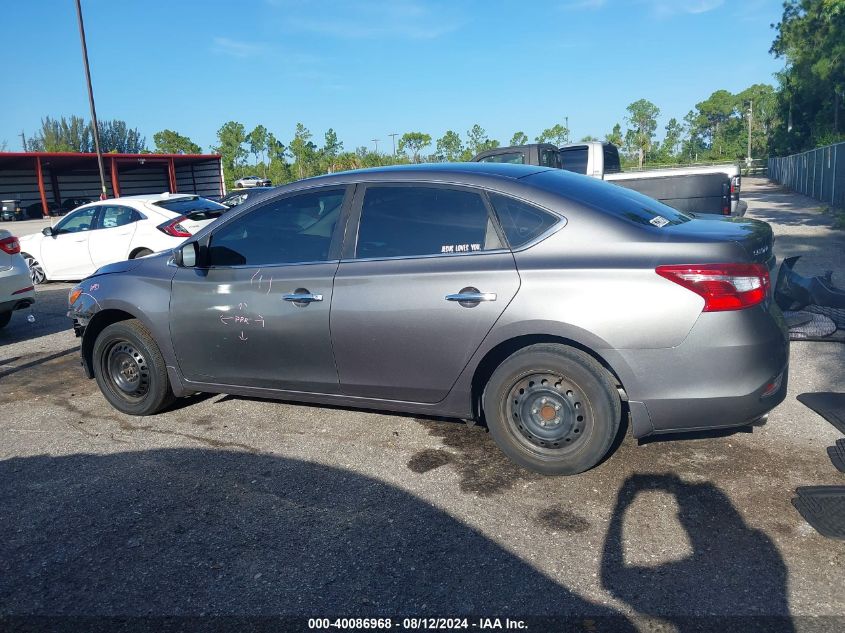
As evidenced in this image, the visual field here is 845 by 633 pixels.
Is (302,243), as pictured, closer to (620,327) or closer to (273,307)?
(273,307)

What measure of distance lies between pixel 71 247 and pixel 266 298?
29.6 feet

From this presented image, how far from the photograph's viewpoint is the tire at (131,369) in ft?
16.4

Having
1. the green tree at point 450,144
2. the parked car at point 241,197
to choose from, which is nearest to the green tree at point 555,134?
the green tree at point 450,144

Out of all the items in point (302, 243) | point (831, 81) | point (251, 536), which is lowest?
point (251, 536)

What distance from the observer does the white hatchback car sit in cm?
1110

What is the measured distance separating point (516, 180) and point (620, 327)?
1.10 meters

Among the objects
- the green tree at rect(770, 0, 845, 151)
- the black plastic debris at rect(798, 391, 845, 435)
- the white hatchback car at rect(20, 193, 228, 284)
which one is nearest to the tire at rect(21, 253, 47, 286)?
the white hatchback car at rect(20, 193, 228, 284)

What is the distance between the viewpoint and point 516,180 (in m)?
4.02

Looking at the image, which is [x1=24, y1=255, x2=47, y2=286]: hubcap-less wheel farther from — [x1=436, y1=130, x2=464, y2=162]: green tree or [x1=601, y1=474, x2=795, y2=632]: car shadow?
[x1=436, y1=130, x2=464, y2=162]: green tree

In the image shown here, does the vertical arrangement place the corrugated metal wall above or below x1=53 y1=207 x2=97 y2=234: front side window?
above

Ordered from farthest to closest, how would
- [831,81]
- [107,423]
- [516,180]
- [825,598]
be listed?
[831,81]
[107,423]
[516,180]
[825,598]

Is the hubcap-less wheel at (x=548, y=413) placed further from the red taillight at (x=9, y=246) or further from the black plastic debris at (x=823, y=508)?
the red taillight at (x=9, y=246)

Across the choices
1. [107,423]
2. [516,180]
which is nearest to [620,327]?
[516,180]

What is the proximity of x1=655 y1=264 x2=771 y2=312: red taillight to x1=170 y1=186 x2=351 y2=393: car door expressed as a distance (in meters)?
2.03
